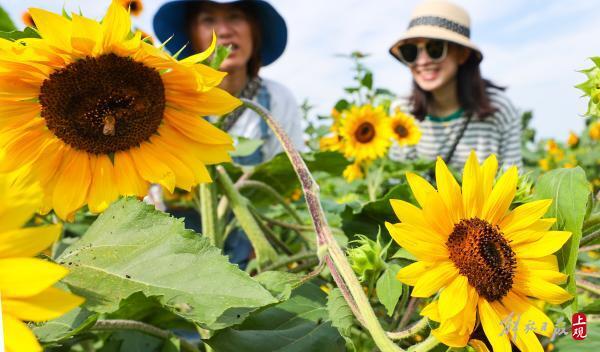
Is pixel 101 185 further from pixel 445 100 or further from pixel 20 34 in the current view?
pixel 445 100

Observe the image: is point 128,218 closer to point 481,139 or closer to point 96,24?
point 96,24

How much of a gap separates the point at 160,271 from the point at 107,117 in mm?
243

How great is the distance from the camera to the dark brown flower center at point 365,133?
228 cm

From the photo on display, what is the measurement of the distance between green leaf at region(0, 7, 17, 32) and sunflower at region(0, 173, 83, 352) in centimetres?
37

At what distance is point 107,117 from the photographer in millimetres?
650

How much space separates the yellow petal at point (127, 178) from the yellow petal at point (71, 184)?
0.10ft

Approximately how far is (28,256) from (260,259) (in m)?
0.46

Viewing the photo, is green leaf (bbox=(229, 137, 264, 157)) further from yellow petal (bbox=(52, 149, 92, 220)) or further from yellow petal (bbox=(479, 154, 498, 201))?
yellow petal (bbox=(479, 154, 498, 201))

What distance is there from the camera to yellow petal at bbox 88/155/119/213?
641mm

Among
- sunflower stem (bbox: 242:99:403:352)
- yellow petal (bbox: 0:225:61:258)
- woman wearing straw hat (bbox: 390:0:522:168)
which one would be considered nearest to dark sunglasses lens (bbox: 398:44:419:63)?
woman wearing straw hat (bbox: 390:0:522:168)

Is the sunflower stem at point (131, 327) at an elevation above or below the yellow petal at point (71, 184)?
below

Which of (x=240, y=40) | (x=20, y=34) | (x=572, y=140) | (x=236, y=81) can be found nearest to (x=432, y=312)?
(x=20, y=34)

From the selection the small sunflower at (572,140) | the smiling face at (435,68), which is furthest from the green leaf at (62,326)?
the small sunflower at (572,140)

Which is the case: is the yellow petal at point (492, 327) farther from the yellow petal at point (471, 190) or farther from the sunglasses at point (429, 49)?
the sunglasses at point (429, 49)
